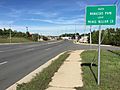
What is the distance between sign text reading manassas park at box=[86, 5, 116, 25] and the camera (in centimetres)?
869

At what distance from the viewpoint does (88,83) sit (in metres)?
9.14

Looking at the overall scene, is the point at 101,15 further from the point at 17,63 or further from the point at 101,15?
the point at 17,63

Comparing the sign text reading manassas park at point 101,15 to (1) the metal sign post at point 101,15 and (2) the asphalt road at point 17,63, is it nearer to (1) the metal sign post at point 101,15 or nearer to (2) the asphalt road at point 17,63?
(1) the metal sign post at point 101,15

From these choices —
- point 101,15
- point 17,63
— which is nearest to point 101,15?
point 101,15

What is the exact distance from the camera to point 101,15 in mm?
8805

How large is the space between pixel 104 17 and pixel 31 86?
341 cm

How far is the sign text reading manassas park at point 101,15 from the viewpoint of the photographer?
8688 mm

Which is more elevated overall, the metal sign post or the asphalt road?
the metal sign post

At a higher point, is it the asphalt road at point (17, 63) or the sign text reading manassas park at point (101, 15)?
the sign text reading manassas park at point (101, 15)

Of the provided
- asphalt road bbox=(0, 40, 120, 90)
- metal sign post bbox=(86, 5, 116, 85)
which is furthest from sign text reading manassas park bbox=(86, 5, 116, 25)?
asphalt road bbox=(0, 40, 120, 90)

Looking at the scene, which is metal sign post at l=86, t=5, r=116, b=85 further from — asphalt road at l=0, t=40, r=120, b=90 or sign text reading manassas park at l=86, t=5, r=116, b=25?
asphalt road at l=0, t=40, r=120, b=90

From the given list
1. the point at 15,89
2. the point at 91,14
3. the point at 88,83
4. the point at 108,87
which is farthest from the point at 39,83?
the point at 91,14

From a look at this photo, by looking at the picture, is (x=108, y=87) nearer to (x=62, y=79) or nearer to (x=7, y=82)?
(x=62, y=79)

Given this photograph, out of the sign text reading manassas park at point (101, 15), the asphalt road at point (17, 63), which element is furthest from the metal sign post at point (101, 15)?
the asphalt road at point (17, 63)
